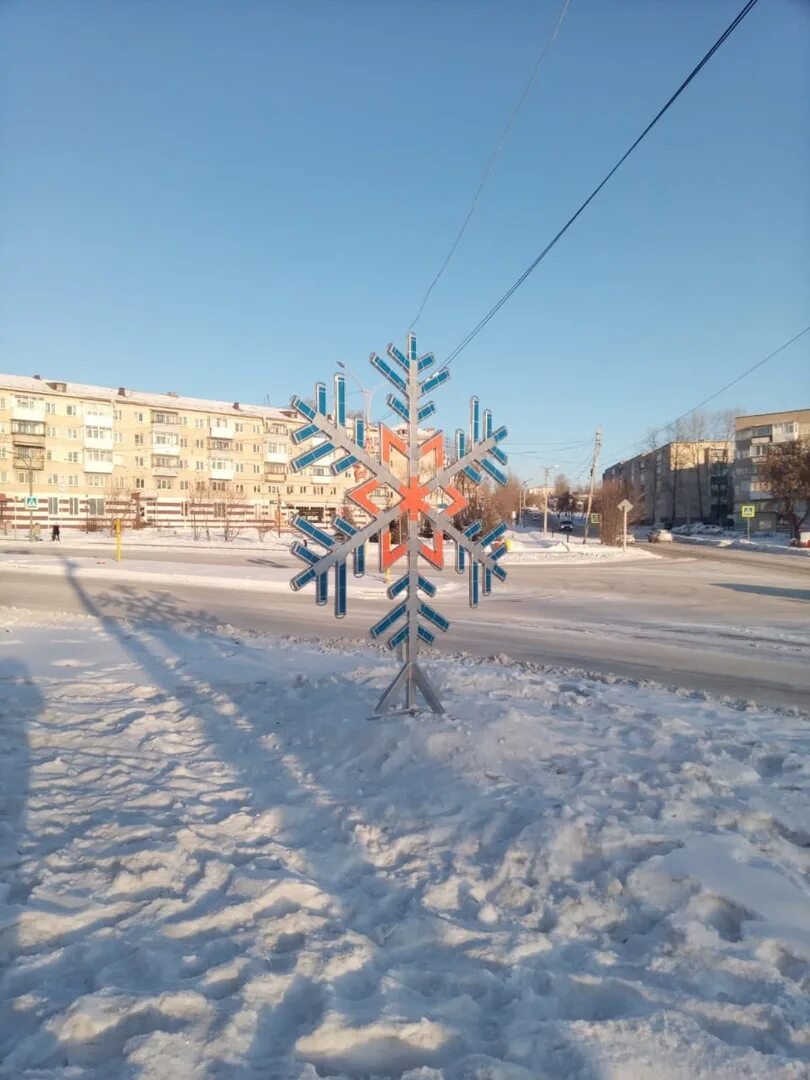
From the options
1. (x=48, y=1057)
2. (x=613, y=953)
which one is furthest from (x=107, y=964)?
(x=613, y=953)

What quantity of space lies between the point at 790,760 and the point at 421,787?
2.85 metres

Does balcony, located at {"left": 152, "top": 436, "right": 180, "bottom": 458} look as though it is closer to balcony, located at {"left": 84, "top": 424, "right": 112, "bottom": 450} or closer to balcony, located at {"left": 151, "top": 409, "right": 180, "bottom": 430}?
balcony, located at {"left": 151, "top": 409, "right": 180, "bottom": 430}

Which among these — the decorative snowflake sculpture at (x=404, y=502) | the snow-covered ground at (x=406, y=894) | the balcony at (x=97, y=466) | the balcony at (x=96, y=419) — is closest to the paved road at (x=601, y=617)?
the snow-covered ground at (x=406, y=894)

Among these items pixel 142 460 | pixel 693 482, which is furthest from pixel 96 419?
pixel 693 482

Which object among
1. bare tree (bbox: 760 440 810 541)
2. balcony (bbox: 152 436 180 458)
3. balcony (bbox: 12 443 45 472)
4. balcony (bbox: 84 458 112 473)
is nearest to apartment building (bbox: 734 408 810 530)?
bare tree (bbox: 760 440 810 541)

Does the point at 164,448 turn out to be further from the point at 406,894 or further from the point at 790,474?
the point at 406,894

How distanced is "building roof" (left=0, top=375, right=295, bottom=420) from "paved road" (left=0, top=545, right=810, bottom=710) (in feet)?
139

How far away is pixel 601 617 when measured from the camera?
14320 millimetres

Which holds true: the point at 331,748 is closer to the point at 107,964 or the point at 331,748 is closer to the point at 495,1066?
the point at 107,964

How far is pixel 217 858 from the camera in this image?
3.66 m

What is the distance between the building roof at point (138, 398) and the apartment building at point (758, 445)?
2184 inches

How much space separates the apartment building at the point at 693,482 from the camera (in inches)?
3671

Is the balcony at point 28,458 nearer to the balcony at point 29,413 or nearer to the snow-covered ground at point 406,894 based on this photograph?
the balcony at point 29,413

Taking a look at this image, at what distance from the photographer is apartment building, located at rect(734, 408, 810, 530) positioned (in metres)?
76.1
